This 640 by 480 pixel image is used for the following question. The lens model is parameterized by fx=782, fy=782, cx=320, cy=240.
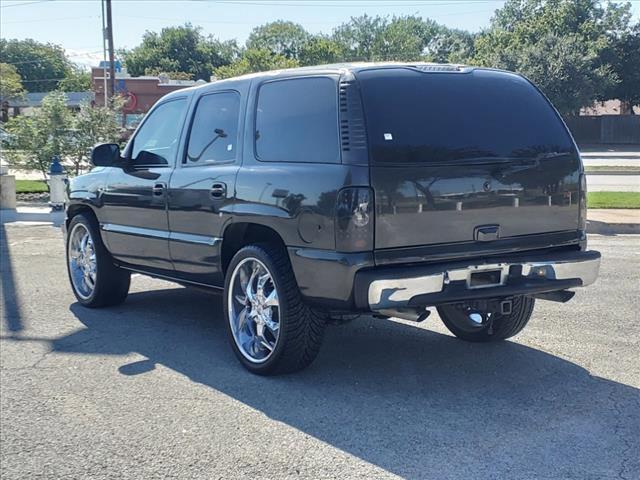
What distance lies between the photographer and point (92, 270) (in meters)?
7.43

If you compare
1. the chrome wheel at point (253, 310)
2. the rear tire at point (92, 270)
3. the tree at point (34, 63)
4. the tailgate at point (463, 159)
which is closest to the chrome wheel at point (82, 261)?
the rear tire at point (92, 270)

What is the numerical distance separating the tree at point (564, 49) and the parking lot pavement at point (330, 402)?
4362cm

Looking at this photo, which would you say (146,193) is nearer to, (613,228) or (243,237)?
(243,237)

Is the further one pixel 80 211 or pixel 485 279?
pixel 80 211

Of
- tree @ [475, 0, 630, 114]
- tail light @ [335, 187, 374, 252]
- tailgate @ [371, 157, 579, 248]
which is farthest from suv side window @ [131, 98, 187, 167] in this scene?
tree @ [475, 0, 630, 114]

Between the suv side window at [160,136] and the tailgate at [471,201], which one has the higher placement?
the suv side window at [160,136]

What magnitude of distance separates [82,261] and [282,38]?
95.7m

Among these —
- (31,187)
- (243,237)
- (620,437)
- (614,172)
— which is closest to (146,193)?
(243,237)

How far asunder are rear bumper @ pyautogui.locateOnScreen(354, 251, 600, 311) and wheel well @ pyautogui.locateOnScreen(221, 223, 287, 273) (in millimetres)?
897

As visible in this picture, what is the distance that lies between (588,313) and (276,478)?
4.11 m

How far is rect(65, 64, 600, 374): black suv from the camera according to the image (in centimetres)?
452

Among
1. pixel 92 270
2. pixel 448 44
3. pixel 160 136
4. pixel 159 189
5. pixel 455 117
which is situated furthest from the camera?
pixel 448 44

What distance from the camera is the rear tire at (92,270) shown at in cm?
726

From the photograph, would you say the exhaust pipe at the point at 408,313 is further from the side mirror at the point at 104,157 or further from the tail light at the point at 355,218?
the side mirror at the point at 104,157
